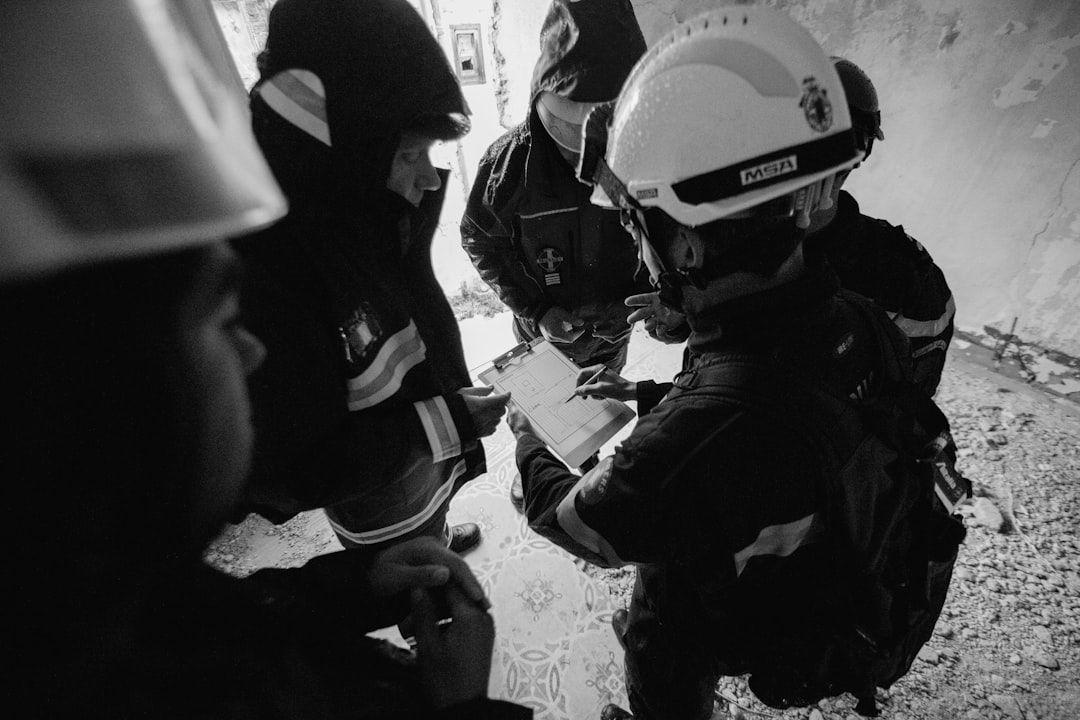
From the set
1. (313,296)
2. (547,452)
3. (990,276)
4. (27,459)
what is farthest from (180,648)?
(990,276)

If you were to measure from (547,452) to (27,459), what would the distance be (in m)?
1.10

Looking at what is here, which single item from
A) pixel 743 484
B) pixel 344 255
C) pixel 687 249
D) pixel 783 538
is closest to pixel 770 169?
pixel 687 249

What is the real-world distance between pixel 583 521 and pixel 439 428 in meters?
0.51

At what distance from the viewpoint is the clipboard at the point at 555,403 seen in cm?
153

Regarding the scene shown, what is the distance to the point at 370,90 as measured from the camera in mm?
1013

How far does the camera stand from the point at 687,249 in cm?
100

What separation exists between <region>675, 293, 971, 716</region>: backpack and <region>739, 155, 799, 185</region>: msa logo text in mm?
366

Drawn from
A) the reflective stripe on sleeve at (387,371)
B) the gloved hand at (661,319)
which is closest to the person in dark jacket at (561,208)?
the gloved hand at (661,319)

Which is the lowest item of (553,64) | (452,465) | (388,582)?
(452,465)

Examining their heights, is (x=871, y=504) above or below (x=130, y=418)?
below

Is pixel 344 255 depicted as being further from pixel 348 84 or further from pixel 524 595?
pixel 524 595

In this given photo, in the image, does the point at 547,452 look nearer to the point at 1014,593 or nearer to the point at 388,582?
the point at 388,582

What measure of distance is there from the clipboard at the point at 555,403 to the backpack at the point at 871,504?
608 millimetres

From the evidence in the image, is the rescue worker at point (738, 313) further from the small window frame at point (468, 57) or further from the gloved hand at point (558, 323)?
the small window frame at point (468, 57)
